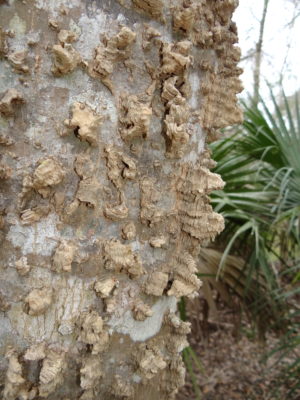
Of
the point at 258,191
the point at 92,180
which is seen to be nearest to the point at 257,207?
the point at 258,191

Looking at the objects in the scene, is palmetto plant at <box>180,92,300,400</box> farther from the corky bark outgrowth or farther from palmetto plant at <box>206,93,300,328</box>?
the corky bark outgrowth

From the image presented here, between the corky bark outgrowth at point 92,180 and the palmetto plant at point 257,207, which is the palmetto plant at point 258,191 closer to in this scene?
the palmetto plant at point 257,207

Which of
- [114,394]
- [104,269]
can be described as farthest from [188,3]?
[114,394]

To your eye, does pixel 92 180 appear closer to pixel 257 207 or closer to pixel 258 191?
pixel 257 207

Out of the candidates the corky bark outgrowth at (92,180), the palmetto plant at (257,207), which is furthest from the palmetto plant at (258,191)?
the corky bark outgrowth at (92,180)

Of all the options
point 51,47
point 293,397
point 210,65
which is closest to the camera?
point 51,47

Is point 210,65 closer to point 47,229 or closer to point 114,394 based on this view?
point 47,229

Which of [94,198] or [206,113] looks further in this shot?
[206,113]

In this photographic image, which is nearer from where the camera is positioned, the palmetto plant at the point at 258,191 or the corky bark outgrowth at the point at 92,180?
the corky bark outgrowth at the point at 92,180
